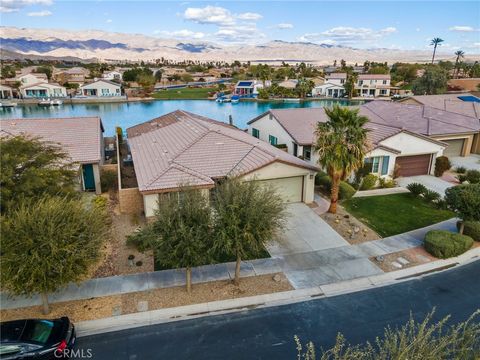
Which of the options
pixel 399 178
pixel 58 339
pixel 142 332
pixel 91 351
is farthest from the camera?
pixel 399 178

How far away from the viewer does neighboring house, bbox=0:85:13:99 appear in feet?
298

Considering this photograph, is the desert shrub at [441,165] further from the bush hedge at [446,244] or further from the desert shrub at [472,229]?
the bush hedge at [446,244]

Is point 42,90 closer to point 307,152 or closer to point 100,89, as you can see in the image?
point 100,89

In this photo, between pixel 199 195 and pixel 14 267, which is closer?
pixel 14 267

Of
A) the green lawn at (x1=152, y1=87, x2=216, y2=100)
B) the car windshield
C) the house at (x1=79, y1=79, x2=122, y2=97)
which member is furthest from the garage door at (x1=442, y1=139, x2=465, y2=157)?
the house at (x1=79, y1=79, x2=122, y2=97)

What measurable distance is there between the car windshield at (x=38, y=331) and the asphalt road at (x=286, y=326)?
1.27 meters

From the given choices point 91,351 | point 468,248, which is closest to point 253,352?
point 91,351

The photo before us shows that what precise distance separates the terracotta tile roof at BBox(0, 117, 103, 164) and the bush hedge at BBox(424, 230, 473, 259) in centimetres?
2101

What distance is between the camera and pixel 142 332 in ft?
42.2

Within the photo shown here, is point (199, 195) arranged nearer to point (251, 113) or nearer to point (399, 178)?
point (399, 178)

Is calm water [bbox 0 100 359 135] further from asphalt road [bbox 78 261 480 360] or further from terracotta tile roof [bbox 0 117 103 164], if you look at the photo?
asphalt road [bbox 78 261 480 360]

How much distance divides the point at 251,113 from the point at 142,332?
68.3 m

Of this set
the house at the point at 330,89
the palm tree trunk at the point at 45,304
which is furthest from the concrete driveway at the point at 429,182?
the house at the point at 330,89

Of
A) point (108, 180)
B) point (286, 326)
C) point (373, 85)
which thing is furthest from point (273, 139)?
point (373, 85)
